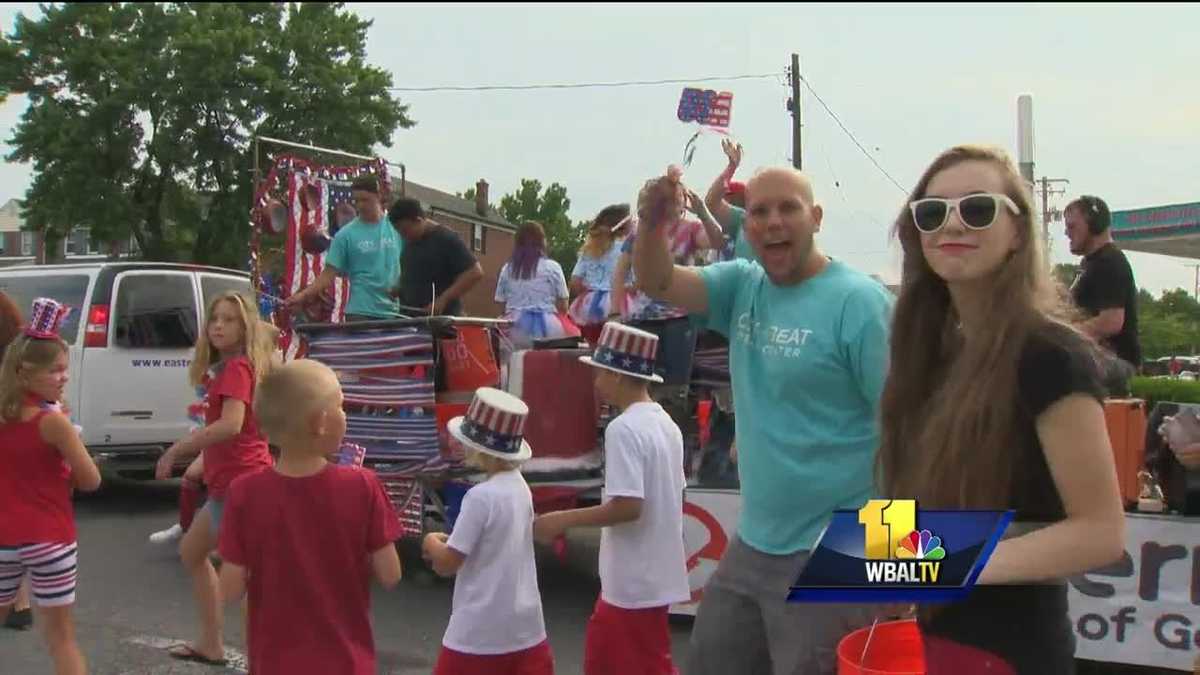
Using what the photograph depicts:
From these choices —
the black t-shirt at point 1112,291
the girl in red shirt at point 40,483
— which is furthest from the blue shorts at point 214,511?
the black t-shirt at point 1112,291

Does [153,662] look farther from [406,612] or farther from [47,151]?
[47,151]

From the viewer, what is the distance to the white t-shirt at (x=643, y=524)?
3762 mm

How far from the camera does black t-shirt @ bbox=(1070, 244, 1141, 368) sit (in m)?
5.55

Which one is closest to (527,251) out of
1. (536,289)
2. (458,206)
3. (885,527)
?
(536,289)

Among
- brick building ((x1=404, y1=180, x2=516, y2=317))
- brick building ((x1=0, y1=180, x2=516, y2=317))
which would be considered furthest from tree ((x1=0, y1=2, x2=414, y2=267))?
brick building ((x1=404, y1=180, x2=516, y2=317))

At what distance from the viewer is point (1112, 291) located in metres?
5.55

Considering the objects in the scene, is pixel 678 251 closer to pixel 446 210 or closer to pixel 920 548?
pixel 920 548

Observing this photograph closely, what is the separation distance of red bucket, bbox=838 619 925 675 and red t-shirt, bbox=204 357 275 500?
144 inches

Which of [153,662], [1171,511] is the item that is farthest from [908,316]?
[153,662]

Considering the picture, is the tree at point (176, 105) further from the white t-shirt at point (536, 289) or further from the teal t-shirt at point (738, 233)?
the teal t-shirt at point (738, 233)

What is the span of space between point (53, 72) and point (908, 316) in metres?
34.2

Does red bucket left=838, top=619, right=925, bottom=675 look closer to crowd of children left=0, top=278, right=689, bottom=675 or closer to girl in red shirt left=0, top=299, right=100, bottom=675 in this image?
crowd of children left=0, top=278, right=689, bottom=675

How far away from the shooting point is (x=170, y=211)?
34344 mm

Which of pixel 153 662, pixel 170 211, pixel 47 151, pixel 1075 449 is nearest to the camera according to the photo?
pixel 1075 449
